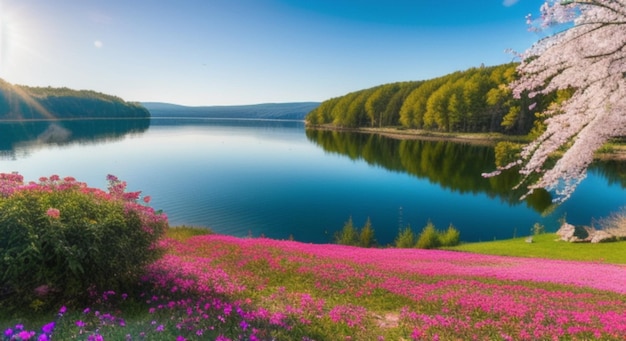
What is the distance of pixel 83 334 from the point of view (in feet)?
18.8

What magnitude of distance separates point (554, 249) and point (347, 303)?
21.3m

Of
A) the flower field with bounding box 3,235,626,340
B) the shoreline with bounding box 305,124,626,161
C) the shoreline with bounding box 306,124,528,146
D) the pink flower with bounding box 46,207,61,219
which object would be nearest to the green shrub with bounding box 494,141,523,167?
the shoreline with bounding box 305,124,626,161

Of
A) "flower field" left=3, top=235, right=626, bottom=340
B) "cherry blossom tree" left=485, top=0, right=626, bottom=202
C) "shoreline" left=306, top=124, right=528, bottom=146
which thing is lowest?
"flower field" left=3, top=235, right=626, bottom=340

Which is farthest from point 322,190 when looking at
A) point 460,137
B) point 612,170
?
point 460,137

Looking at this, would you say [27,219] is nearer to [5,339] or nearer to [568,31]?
[5,339]

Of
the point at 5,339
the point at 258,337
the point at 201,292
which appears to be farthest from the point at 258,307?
the point at 5,339

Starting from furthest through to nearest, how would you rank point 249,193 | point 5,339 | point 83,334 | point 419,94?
point 419,94
point 249,193
point 83,334
point 5,339

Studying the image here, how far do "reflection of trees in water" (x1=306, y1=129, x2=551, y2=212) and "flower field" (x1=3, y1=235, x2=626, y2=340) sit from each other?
99.8 ft

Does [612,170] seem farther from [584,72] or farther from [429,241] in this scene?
[584,72]

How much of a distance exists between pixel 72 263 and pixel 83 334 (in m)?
2.22

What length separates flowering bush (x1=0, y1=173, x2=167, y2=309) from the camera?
23.6ft

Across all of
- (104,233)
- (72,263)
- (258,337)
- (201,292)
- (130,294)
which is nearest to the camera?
(258,337)

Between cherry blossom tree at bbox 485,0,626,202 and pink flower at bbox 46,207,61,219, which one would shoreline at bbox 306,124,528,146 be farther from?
pink flower at bbox 46,207,61,219

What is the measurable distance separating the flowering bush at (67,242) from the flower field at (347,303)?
70 cm
